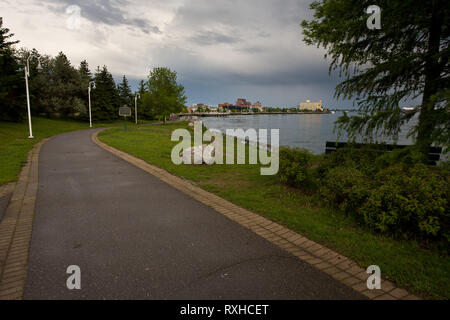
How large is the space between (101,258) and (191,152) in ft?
24.7

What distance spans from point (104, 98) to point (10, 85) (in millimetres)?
22859

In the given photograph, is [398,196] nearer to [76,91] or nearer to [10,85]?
[10,85]

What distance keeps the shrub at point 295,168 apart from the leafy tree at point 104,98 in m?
51.1

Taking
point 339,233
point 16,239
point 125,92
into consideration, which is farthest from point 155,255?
point 125,92

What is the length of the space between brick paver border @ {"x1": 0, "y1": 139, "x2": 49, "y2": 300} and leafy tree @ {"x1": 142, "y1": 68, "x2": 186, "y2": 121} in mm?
43229

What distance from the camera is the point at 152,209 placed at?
5.62m

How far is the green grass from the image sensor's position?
3277 millimetres

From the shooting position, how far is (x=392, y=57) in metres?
6.89

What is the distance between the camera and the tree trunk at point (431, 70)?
5664mm

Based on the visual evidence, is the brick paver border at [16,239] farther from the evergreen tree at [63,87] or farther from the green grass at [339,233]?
the evergreen tree at [63,87]
